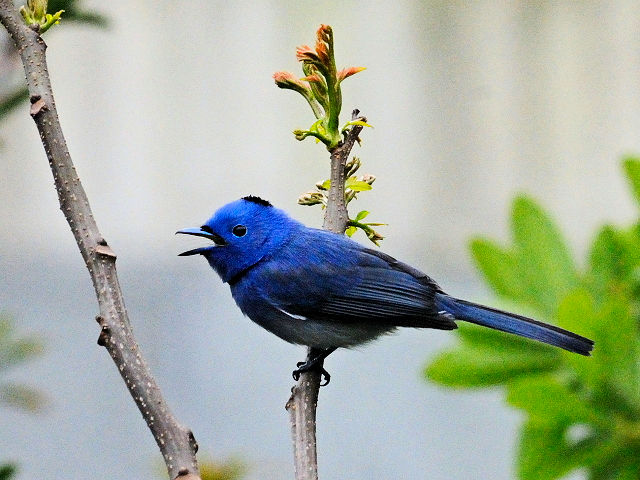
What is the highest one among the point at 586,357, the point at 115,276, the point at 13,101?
the point at 13,101

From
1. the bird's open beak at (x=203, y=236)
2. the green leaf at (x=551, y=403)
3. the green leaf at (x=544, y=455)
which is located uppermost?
the bird's open beak at (x=203, y=236)

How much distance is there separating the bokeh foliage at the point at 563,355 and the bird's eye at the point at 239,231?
2.84 feet

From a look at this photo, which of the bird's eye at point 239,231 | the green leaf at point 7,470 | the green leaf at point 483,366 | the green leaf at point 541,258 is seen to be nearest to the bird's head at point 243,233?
the bird's eye at point 239,231

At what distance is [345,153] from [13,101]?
92 centimetres

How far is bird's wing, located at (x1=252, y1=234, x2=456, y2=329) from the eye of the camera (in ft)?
9.26

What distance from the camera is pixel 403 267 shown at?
2.96 m

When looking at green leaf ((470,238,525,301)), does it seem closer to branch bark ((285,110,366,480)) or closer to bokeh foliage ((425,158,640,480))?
bokeh foliage ((425,158,640,480))

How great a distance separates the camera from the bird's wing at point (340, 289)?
2.82 m

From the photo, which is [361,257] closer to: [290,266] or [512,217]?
[290,266]

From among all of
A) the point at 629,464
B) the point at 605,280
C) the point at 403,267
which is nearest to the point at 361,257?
the point at 403,267

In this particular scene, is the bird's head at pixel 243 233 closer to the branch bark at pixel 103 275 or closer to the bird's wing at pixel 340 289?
the bird's wing at pixel 340 289

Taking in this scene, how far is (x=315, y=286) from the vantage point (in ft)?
9.42

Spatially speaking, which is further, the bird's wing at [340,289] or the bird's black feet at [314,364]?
the bird's wing at [340,289]

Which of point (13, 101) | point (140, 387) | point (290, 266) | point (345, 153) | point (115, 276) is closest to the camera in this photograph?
point (140, 387)
